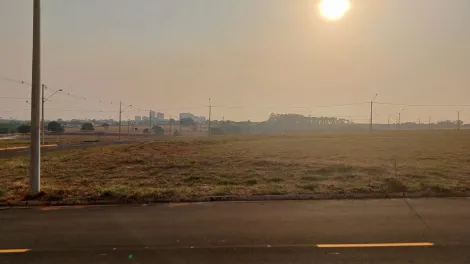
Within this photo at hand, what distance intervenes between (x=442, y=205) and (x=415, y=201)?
66 centimetres

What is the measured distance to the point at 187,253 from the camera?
589cm

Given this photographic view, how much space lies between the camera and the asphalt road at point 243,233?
5734mm

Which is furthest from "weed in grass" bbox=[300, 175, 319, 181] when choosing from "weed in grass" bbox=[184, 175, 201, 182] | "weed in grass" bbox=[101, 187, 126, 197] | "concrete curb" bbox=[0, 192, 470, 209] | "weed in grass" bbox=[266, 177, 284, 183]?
"weed in grass" bbox=[101, 187, 126, 197]

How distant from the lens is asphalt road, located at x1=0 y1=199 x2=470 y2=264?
18.8ft

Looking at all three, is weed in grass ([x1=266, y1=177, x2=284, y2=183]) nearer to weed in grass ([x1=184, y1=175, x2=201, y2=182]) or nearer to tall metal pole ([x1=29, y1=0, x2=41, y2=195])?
weed in grass ([x1=184, y1=175, x2=201, y2=182])

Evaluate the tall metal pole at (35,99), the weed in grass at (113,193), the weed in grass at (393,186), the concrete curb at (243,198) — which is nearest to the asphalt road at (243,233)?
the concrete curb at (243,198)

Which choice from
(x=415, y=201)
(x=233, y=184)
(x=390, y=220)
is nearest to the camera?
(x=390, y=220)

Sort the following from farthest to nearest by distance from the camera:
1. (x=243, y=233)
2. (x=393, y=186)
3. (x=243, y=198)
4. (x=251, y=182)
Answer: (x=251, y=182), (x=393, y=186), (x=243, y=198), (x=243, y=233)

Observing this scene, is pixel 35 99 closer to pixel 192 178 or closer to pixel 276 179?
pixel 192 178

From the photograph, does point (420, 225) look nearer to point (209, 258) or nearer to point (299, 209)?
point (299, 209)

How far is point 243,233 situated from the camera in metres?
6.96

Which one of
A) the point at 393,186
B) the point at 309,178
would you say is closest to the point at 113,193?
the point at 309,178

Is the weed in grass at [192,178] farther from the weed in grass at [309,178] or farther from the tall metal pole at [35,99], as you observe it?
the tall metal pole at [35,99]

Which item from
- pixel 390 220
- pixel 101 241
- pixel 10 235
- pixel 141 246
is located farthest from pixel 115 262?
pixel 390 220
